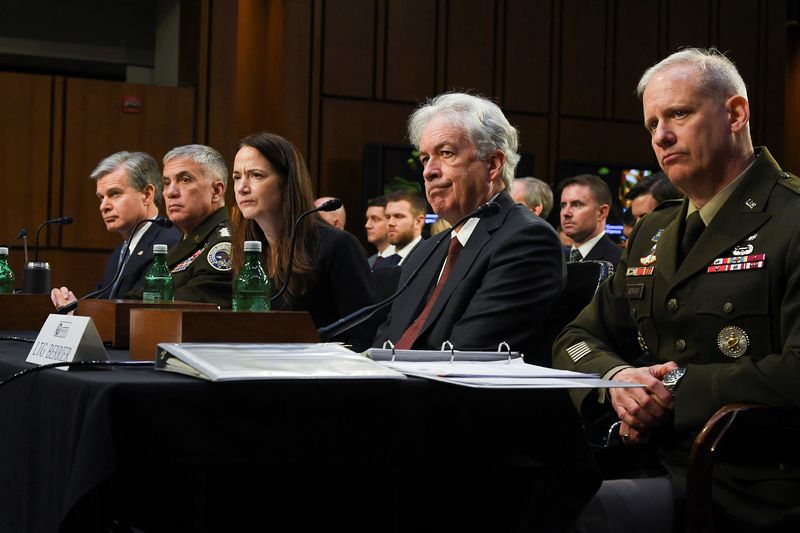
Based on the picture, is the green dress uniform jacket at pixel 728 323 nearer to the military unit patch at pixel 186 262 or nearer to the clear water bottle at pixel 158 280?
the clear water bottle at pixel 158 280

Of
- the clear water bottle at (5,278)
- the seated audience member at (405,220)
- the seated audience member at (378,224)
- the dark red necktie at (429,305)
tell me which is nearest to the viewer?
the dark red necktie at (429,305)

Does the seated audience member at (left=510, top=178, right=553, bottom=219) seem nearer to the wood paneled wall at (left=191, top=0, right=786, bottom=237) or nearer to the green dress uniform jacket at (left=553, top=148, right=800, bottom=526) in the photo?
the wood paneled wall at (left=191, top=0, right=786, bottom=237)

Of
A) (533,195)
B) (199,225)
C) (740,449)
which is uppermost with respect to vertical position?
(533,195)

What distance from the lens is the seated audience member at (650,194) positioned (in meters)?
4.99

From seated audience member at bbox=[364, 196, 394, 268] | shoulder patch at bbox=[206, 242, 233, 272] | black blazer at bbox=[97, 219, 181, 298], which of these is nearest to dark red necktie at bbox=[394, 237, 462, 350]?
shoulder patch at bbox=[206, 242, 233, 272]

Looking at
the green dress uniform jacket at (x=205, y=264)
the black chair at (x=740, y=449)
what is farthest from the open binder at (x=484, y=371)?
the green dress uniform jacket at (x=205, y=264)

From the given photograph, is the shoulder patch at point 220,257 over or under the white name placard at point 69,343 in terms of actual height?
over

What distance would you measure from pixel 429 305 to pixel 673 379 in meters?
0.86

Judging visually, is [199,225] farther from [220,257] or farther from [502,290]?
[502,290]

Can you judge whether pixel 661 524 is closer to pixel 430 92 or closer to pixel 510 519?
pixel 510 519

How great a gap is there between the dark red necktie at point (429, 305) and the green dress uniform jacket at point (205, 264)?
36.3 inches

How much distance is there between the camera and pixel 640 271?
2217mm

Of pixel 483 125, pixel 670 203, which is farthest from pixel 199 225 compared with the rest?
pixel 670 203

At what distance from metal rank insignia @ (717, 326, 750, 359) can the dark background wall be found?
6312 mm
